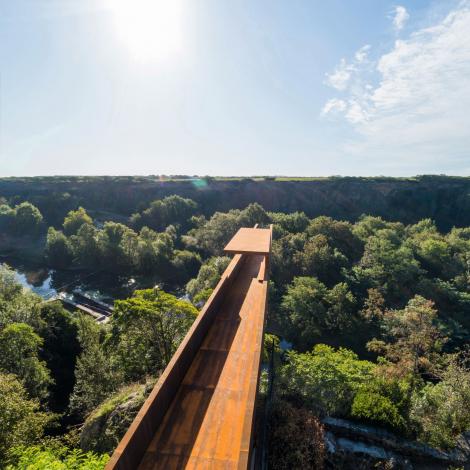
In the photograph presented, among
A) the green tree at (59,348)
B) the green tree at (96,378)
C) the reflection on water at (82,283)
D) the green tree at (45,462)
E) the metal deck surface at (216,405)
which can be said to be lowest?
the reflection on water at (82,283)

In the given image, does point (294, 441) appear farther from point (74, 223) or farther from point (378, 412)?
point (74, 223)

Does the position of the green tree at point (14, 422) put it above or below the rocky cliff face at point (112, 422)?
above

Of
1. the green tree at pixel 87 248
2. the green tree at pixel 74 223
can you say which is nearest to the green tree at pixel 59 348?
the green tree at pixel 87 248

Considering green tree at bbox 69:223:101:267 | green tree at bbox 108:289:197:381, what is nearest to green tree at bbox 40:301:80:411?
green tree at bbox 108:289:197:381

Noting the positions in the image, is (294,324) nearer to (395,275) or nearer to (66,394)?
(395,275)

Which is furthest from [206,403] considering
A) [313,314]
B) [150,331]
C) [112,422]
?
[313,314]

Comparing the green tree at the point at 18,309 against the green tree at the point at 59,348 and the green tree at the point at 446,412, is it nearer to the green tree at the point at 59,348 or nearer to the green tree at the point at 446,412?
the green tree at the point at 59,348
